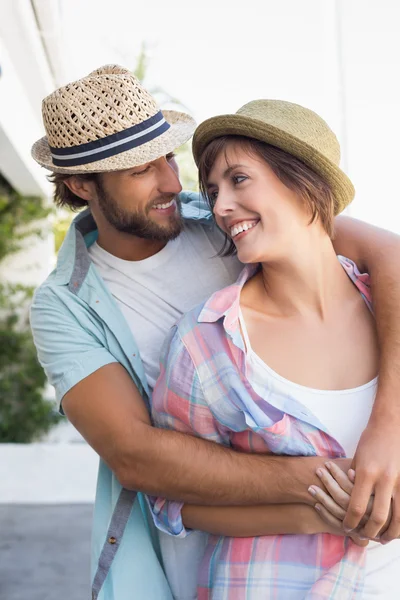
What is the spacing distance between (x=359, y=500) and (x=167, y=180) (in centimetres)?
110

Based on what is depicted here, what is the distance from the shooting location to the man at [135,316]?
62.9 inches

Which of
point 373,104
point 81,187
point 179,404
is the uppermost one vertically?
point 81,187

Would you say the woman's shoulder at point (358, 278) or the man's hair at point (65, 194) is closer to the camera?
the woman's shoulder at point (358, 278)

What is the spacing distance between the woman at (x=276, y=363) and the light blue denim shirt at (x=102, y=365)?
0.17 m

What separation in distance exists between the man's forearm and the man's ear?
0.93m

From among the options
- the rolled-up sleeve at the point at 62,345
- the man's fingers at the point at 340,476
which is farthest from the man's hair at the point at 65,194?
the man's fingers at the point at 340,476

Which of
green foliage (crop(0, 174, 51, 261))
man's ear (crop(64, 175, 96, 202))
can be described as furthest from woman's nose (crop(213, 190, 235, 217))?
green foliage (crop(0, 174, 51, 261))

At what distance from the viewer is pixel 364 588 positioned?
1563 millimetres

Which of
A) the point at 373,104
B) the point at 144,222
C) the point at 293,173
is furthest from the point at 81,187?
the point at 373,104

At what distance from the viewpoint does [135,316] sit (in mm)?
2025

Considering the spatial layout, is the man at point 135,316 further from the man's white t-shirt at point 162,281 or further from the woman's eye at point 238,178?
the woman's eye at point 238,178

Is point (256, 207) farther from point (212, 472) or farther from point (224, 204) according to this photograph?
point (212, 472)

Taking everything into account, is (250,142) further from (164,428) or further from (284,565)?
(284,565)

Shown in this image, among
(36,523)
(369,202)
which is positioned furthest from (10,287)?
(369,202)
